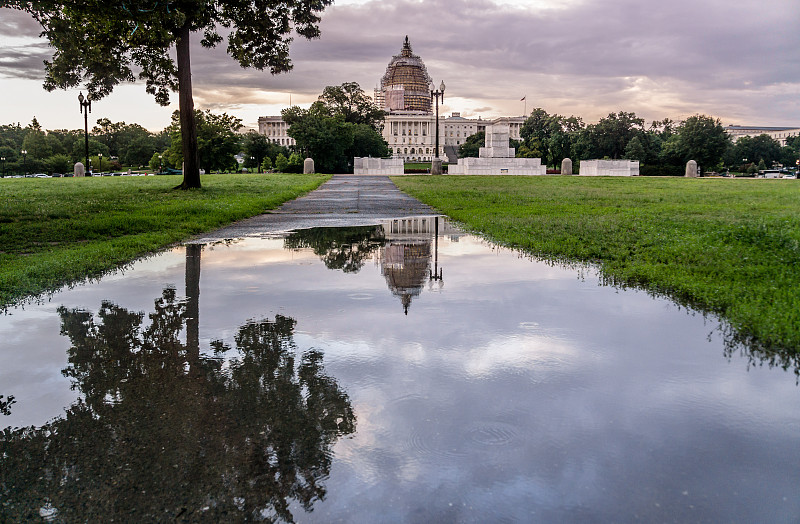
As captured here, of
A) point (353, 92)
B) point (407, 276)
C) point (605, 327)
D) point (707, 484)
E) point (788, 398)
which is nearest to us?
point (707, 484)

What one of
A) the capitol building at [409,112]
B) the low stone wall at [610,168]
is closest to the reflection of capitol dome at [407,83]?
the capitol building at [409,112]

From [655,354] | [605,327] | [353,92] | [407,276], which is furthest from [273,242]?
[353,92]

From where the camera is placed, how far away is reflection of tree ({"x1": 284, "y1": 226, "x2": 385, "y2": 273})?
28.3 feet

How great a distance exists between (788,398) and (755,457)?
36.0 inches

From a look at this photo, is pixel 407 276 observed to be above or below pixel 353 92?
below

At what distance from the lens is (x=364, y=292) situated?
21.6 ft

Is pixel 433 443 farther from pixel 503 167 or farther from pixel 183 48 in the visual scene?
pixel 503 167

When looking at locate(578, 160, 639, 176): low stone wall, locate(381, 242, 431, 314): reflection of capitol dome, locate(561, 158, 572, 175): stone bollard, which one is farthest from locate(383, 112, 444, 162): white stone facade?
locate(381, 242, 431, 314): reflection of capitol dome

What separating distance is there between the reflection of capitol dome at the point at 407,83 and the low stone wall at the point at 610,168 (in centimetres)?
12981

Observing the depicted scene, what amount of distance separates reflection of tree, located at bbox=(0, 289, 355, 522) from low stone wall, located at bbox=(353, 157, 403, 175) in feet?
204

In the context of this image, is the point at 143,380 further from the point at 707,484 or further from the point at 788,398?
the point at 788,398

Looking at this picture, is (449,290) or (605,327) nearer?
(605,327)

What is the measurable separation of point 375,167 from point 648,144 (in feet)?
144

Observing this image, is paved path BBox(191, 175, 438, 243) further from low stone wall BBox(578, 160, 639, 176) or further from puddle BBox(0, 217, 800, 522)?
low stone wall BBox(578, 160, 639, 176)
